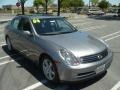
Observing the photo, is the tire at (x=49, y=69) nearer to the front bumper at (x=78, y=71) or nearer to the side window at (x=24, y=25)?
the front bumper at (x=78, y=71)

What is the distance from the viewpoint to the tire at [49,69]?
5191 mm

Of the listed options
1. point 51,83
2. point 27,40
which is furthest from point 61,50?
point 27,40

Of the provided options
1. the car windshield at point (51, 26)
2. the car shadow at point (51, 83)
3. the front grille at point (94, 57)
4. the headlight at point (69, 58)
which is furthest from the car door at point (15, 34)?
the front grille at point (94, 57)

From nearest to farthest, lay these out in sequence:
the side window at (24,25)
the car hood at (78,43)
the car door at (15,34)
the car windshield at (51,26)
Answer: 1. the car hood at (78,43)
2. the car windshield at (51,26)
3. the side window at (24,25)
4. the car door at (15,34)

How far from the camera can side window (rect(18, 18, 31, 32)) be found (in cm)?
667

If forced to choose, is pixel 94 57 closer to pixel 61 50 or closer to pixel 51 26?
pixel 61 50

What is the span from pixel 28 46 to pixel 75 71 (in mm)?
2136

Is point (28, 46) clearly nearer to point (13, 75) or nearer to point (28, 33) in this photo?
point (28, 33)

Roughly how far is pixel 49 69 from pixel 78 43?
95 cm

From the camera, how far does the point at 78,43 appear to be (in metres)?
5.42

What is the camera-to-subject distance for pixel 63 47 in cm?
518

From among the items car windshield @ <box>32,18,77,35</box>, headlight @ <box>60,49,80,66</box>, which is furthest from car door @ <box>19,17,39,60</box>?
headlight @ <box>60,49,80,66</box>

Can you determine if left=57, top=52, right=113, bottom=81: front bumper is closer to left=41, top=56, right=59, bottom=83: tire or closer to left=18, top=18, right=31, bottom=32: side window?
left=41, top=56, right=59, bottom=83: tire

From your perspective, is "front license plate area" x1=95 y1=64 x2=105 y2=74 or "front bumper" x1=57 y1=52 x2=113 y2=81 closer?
"front bumper" x1=57 y1=52 x2=113 y2=81
